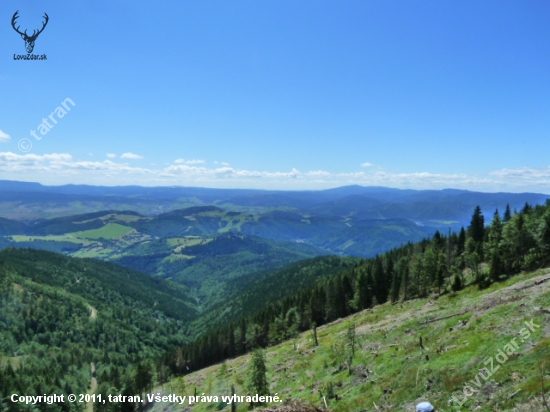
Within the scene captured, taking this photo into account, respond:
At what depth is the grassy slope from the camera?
81.2ft

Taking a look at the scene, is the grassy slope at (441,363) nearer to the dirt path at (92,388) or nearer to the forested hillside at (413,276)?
the forested hillside at (413,276)

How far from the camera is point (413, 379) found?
32.4m

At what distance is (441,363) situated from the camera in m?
33.1

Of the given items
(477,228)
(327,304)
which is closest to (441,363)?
(477,228)

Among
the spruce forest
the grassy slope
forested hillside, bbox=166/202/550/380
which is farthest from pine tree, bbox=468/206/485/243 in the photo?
the grassy slope

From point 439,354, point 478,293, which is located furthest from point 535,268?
point 439,354

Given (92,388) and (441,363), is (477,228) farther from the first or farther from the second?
(92,388)

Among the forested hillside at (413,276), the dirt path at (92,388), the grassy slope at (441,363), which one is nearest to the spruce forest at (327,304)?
the forested hillside at (413,276)

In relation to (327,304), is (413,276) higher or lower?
higher

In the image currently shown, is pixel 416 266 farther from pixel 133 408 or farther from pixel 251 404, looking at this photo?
pixel 133 408

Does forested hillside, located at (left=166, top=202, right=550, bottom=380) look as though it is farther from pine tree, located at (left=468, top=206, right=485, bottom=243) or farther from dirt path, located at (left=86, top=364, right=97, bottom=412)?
dirt path, located at (left=86, top=364, right=97, bottom=412)

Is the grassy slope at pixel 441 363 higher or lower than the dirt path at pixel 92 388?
higher

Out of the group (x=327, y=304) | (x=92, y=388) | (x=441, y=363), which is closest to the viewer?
(x=441, y=363)

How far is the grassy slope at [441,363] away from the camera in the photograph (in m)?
24.8
